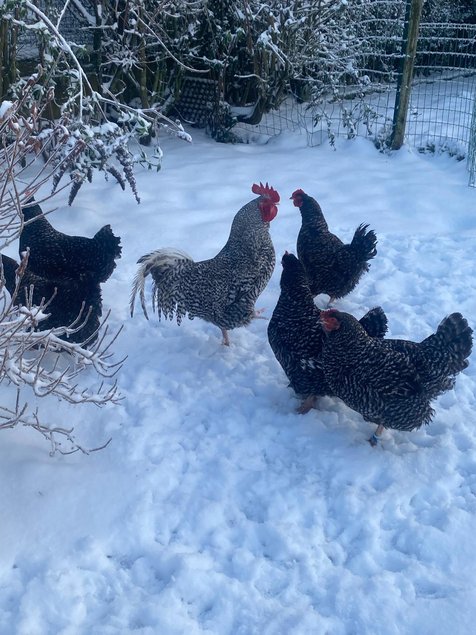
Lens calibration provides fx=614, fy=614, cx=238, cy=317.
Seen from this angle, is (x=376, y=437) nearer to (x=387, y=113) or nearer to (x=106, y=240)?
(x=106, y=240)

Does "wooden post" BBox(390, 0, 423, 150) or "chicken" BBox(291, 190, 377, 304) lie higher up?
"wooden post" BBox(390, 0, 423, 150)

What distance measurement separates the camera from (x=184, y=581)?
287 cm

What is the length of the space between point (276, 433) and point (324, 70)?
287 inches

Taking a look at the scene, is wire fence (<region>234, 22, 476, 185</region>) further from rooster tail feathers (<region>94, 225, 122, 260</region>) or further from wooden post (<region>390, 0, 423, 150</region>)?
rooster tail feathers (<region>94, 225, 122, 260</region>)

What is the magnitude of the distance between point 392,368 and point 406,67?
6.18 meters

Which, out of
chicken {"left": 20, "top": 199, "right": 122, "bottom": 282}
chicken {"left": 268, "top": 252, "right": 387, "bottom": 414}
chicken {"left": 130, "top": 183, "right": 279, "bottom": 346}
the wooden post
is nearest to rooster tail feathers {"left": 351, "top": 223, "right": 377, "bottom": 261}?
chicken {"left": 130, "top": 183, "right": 279, "bottom": 346}

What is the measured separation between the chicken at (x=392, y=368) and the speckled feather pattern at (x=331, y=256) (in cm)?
123

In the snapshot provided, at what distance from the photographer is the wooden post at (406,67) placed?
8109mm

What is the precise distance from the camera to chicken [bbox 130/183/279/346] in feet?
14.5

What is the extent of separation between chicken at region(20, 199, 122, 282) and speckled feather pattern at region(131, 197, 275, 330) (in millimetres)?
275

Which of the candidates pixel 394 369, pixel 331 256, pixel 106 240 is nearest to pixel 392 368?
pixel 394 369

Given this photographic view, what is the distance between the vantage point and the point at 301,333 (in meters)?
3.94

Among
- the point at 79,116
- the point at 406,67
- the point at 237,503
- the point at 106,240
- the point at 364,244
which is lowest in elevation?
the point at 237,503

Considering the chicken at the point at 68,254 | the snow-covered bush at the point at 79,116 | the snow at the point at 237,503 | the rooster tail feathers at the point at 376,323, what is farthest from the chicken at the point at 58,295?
the rooster tail feathers at the point at 376,323
